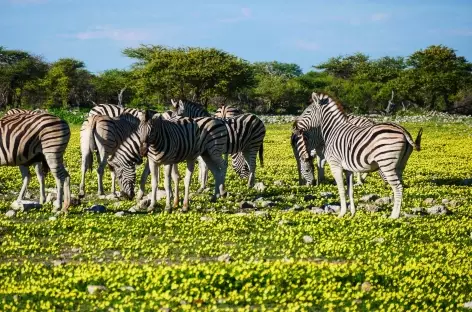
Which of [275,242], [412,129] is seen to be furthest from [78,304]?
[412,129]

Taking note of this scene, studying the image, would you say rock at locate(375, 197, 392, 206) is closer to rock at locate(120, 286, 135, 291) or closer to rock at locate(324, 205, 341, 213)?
rock at locate(324, 205, 341, 213)

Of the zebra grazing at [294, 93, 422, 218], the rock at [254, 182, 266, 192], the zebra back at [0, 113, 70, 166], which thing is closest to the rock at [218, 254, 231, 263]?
the zebra grazing at [294, 93, 422, 218]

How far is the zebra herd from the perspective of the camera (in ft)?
56.8

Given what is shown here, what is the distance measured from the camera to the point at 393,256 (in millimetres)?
13047

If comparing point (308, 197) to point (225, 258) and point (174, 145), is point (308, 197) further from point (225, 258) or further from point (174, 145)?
point (225, 258)

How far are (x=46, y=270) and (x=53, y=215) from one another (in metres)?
5.31

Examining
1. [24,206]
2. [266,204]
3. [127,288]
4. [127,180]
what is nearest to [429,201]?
[266,204]

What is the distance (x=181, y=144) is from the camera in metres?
18.8

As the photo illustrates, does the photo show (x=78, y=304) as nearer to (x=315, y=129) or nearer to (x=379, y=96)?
(x=315, y=129)

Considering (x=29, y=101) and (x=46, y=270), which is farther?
(x=29, y=101)

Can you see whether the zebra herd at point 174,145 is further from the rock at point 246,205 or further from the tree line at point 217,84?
the tree line at point 217,84

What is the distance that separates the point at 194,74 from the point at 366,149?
220 ft

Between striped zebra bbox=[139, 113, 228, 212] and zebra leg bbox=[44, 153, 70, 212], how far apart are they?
73.3 inches

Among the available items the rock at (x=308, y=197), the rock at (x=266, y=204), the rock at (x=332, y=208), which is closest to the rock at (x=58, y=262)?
the rock at (x=266, y=204)
